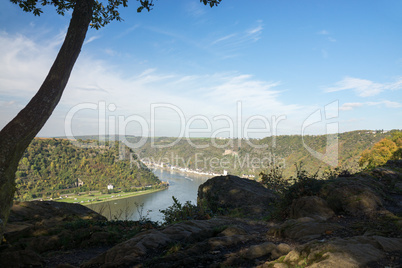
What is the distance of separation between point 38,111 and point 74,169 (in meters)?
79.1

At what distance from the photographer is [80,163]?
75312 mm

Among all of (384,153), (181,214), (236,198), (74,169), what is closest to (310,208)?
(181,214)

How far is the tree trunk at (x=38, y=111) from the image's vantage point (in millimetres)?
2902

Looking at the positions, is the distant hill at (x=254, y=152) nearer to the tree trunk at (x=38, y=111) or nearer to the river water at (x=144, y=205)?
the river water at (x=144, y=205)

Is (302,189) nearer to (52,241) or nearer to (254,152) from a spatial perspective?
(52,241)

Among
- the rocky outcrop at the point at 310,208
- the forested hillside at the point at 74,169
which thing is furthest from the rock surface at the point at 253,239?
the forested hillside at the point at 74,169

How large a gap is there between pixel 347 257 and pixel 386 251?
1.72ft

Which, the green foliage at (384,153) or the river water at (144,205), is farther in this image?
the green foliage at (384,153)

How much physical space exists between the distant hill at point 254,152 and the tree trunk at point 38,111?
26247 millimetres

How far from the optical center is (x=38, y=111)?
10.1ft

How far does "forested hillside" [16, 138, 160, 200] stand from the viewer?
6034 centimetres

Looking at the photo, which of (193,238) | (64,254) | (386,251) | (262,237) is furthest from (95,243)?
(386,251)

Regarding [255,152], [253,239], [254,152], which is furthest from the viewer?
[254,152]

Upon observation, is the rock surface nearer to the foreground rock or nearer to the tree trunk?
the foreground rock
